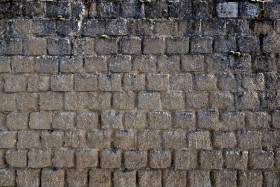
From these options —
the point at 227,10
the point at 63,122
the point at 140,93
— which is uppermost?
the point at 227,10

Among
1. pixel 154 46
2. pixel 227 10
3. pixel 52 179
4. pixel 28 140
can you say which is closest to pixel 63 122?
pixel 28 140

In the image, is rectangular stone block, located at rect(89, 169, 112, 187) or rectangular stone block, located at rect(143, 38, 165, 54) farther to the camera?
rectangular stone block, located at rect(143, 38, 165, 54)

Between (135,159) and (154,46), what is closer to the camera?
(135,159)

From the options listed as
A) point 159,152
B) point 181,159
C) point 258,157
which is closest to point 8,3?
point 159,152

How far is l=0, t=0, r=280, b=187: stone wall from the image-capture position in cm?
366

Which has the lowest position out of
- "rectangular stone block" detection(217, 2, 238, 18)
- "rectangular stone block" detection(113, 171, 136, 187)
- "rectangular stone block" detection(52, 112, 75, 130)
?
"rectangular stone block" detection(113, 171, 136, 187)

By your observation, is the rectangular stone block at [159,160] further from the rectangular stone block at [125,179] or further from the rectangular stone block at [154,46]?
the rectangular stone block at [154,46]

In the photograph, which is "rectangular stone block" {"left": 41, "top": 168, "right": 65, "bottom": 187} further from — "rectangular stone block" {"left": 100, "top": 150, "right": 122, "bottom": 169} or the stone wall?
"rectangular stone block" {"left": 100, "top": 150, "right": 122, "bottom": 169}

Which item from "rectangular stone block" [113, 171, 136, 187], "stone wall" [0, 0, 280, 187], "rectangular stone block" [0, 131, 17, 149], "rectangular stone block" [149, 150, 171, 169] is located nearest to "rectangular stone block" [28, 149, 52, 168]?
"stone wall" [0, 0, 280, 187]

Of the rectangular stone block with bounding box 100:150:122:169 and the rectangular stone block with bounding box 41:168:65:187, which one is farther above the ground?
the rectangular stone block with bounding box 100:150:122:169

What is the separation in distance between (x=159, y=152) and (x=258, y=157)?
124 cm

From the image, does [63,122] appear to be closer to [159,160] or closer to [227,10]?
[159,160]

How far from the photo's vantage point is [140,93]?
12.2 feet

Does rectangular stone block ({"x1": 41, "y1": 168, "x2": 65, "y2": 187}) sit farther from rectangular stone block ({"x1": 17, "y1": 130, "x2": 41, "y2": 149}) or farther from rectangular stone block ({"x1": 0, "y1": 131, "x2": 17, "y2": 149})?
rectangular stone block ({"x1": 0, "y1": 131, "x2": 17, "y2": 149})
